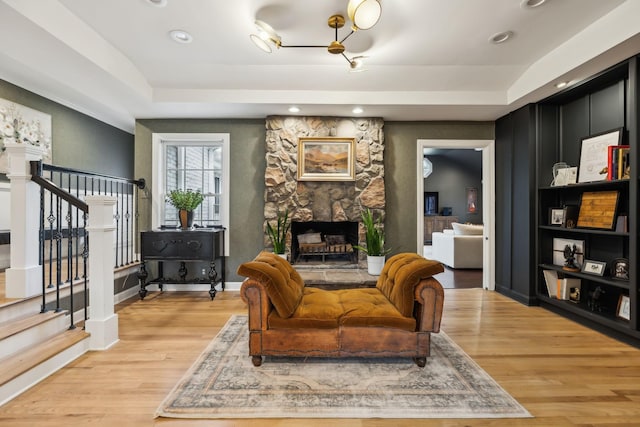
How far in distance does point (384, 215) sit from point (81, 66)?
12.1 feet

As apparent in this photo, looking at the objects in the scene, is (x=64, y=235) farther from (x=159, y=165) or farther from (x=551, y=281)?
(x=551, y=281)

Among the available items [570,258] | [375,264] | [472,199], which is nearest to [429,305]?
[375,264]

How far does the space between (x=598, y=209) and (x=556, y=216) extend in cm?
51

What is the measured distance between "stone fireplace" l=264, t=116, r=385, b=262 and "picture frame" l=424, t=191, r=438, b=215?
663cm

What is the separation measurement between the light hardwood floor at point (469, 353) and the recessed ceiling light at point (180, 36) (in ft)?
8.90

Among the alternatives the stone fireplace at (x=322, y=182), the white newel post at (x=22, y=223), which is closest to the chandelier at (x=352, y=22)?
the stone fireplace at (x=322, y=182)

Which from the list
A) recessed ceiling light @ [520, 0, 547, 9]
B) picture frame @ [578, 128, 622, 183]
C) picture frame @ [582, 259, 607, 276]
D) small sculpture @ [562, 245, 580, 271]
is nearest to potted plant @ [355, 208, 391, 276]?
small sculpture @ [562, 245, 580, 271]

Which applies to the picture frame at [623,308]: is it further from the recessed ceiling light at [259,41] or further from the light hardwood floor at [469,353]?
the recessed ceiling light at [259,41]

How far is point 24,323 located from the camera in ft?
7.59

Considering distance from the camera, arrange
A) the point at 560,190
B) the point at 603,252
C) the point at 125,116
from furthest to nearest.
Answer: the point at 125,116 < the point at 560,190 < the point at 603,252

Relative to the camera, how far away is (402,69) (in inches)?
143

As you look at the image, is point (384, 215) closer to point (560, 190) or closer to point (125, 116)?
point (560, 190)

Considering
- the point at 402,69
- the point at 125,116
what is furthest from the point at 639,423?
the point at 125,116

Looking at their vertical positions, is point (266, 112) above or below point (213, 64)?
below
